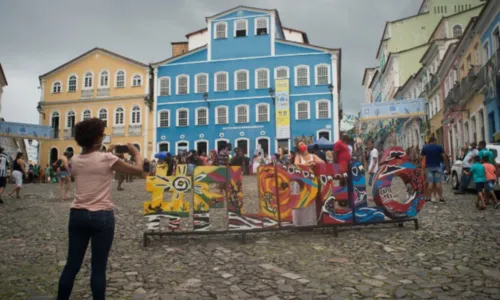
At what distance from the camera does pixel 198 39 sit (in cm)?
4506

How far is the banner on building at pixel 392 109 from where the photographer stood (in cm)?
3031

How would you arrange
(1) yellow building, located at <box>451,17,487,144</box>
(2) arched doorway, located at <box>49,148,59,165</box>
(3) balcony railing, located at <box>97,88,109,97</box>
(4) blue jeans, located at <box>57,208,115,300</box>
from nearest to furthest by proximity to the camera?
(4) blue jeans, located at <box>57,208,115,300</box> → (1) yellow building, located at <box>451,17,487,144</box> → (3) balcony railing, located at <box>97,88,109,97</box> → (2) arched doorway, located at <box>49,148,59,165</box>

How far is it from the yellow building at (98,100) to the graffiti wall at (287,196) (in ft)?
108

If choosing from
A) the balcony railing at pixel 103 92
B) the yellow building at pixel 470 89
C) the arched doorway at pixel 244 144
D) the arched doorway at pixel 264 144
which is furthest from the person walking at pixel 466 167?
the balcony railing at pixel 103 92

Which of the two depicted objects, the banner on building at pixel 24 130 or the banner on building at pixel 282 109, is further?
the banner on building at pixel 282 109

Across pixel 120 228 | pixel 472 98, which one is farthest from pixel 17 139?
pixel 472 98

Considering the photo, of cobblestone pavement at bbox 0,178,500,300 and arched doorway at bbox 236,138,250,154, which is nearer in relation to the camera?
cobblestone pavement at bbox 0,178,500,300

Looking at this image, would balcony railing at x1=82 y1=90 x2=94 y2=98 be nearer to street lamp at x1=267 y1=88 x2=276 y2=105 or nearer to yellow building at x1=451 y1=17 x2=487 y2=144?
street lamp at x1=267 y1=88 x2=276 y2=105

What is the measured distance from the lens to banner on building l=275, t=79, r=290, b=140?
3619cm

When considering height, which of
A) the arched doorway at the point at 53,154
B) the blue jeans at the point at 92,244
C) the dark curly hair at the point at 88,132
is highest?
the arched doorway at the point at 53,154

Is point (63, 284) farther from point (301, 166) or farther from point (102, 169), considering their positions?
point (301, 166)

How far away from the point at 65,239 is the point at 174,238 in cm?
187

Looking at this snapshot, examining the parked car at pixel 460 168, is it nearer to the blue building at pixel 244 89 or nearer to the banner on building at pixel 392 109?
the banner on building at pixel 392 109

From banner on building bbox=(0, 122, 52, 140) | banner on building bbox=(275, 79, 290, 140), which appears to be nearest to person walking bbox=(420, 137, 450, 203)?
banner on building bbox=(275, 79, 290, 140)
